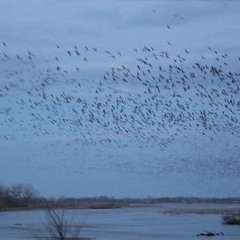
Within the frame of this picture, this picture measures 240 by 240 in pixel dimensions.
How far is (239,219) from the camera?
264 ft

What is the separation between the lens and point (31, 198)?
158 metres

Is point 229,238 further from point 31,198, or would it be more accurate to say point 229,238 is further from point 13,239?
point 31,198

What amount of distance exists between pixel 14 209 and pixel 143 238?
102 meters

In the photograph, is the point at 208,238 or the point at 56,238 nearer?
the point at 56,238

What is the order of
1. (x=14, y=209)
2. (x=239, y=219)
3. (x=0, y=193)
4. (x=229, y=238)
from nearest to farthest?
(x=229, y=238), (x=239, y=219), (x=0, y=193), (x=14, y=209)

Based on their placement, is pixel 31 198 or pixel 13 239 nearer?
pixel 13 239

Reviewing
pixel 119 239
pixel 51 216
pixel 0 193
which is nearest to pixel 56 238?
pixel 51 216

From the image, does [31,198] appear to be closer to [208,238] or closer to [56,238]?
[208,238]

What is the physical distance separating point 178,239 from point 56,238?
89.9 ft

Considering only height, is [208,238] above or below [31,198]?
below

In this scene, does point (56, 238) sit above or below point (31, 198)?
below

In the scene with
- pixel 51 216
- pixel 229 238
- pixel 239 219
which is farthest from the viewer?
pixel 239 219

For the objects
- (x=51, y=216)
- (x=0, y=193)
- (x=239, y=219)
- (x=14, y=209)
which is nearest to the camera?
(x=51, y=216)

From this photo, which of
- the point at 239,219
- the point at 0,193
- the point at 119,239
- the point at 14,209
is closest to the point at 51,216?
the point at 119,239
